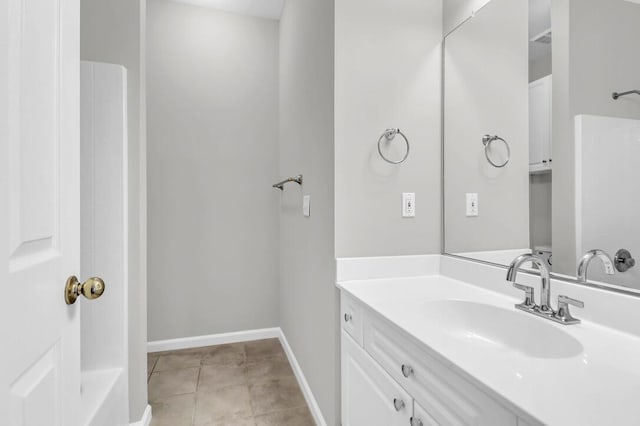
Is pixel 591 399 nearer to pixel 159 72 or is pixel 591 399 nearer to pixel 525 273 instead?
pixel 525 273

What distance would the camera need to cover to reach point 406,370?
90 cm

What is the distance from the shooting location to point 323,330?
162cm

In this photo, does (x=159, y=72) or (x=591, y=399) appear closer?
(x=591, y=399)

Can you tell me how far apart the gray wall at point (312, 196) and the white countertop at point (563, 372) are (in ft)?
1.88

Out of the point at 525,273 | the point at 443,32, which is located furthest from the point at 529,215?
the point at 443,32

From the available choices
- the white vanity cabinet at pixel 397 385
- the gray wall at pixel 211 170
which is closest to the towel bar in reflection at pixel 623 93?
the white vanity cabinet at pixel 397 385

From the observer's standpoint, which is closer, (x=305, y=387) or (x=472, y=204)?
(x=472, y=204)

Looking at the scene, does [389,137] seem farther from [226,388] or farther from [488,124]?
[226,388]

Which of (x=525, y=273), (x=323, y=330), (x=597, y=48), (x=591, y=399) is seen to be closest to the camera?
(x=591, y=399)

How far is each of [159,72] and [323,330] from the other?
237 cm
